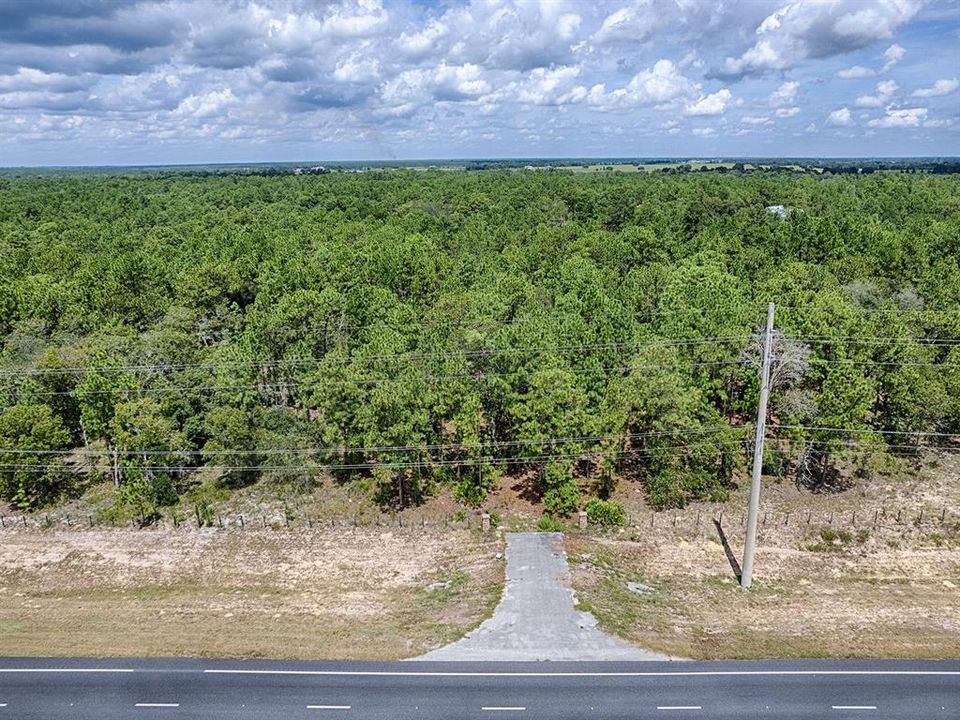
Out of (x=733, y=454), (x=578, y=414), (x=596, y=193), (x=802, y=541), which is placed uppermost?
(x=596, y=193)

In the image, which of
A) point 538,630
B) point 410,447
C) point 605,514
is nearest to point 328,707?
point 538,630

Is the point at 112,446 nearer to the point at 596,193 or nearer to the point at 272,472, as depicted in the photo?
the point at 272,472

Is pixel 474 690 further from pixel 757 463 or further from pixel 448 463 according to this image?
pixel 448 463

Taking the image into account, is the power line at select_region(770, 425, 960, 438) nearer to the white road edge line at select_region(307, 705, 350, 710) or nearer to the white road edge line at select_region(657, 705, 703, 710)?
the white road edge line at select_region(657, 705, 703, 710)

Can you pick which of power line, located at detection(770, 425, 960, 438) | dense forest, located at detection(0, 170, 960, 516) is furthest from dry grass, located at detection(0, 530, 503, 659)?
power line, located at detection(770, 425, 960, 438)

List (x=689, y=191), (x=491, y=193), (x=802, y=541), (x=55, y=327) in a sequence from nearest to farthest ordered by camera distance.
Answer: (x=802, y=541) < (x=55, y=327) < (x=689, y=191) < (x=491, y=193)

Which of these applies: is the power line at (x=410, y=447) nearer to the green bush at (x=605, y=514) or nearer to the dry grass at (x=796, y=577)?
the green bush at (x=605, y=514)

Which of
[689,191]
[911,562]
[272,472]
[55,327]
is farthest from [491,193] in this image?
[911,562]
